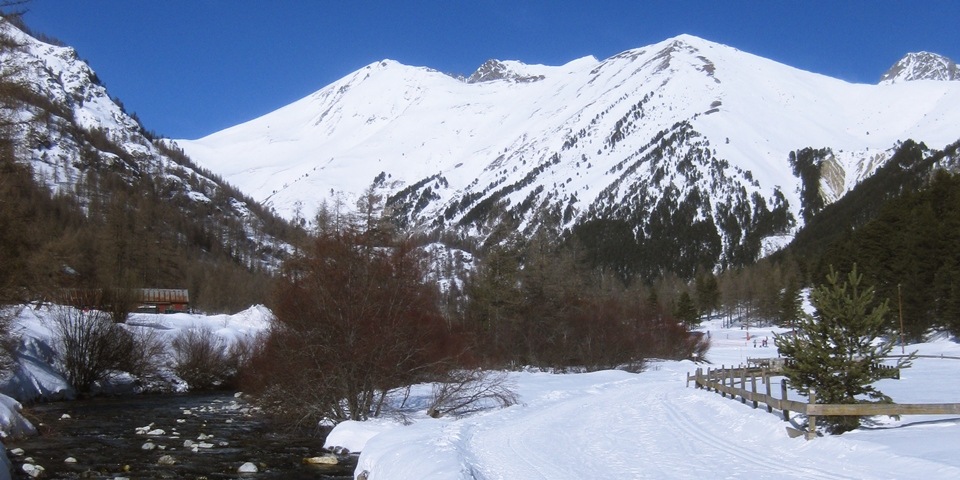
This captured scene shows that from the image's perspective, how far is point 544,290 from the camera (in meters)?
59.6

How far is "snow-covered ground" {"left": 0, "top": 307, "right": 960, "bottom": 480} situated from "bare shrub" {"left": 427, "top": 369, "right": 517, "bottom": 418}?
2.63 feet

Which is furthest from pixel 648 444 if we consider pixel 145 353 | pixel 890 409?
pixel 145 353

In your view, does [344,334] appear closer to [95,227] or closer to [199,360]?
[199,360]

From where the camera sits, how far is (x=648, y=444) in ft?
61.8

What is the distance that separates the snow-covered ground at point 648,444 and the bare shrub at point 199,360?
27.0 meters

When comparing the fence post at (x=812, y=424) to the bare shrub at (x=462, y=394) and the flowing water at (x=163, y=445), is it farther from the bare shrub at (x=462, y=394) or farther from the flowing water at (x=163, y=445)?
the bare shrub at (x=462, y=394)

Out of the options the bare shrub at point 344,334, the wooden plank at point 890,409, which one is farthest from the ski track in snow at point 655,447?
the bare shrub at point 344,334

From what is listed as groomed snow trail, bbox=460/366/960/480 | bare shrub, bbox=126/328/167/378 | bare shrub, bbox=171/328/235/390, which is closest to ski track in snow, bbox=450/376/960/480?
groomed snow trail, bbox=460/366/960/480

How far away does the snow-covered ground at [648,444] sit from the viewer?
14.3 meters

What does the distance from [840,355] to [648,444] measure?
4.98m

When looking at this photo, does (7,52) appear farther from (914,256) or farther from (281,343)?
(914,256)

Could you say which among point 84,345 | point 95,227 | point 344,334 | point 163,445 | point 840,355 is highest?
point 95,227

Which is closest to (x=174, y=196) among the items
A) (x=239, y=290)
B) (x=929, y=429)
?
(x=239, y=290)

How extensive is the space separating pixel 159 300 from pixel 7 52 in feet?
237
